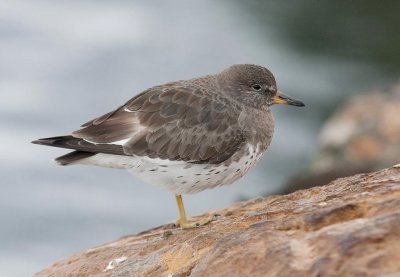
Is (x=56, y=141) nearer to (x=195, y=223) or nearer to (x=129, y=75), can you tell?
(x=195, y=223)

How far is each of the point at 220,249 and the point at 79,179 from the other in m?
11.7

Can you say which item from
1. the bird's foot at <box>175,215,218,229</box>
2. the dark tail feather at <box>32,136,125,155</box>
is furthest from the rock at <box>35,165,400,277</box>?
the dark tail feather at <box>32,136,125,155</box>

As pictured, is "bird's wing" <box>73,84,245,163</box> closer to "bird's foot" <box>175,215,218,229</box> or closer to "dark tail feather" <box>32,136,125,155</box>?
"dark tail feather" <box>32,136,125,155</box>

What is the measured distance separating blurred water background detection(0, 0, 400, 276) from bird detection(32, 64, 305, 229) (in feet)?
17.8

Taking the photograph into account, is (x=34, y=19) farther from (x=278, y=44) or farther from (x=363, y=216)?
(x=363, y=216)

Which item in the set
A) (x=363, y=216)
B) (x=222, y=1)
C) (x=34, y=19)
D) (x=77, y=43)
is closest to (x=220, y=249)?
(x=363, y=216)

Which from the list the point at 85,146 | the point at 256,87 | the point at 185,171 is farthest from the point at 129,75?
the point at 185,171

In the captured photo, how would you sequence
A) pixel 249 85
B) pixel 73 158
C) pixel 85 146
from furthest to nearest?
pixel 249 85, pixel 73 158, pixel 85 146

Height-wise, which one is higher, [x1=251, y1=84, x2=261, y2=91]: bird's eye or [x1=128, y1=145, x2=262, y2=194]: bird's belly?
[x1=251, y1=84, x2=261, y2=91]: bird's eye

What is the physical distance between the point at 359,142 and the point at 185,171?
22.4 ft

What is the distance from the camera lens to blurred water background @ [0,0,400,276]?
54.5 feet

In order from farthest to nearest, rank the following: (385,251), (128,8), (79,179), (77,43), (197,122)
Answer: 1. (128,8)
2. (77,43)
3. (79,179)
4. (197,122)
5. (385,251)

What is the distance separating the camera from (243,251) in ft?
19.6

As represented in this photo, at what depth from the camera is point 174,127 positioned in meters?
9.20
